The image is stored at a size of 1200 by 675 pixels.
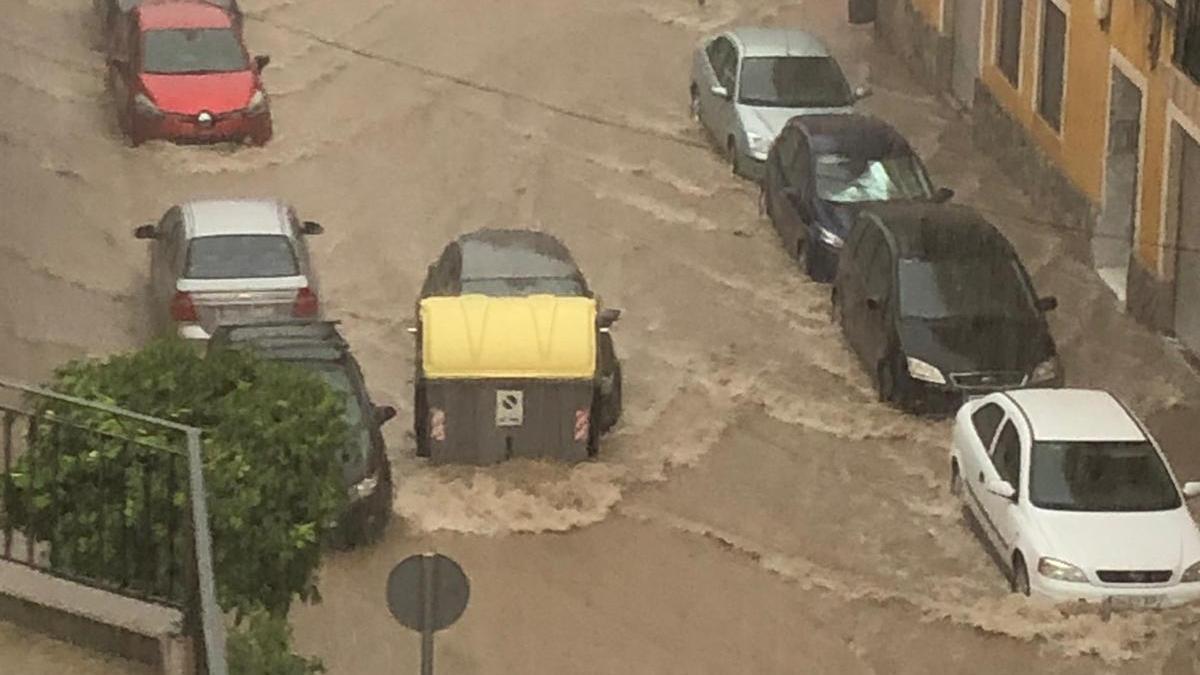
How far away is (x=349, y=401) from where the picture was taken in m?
17.8

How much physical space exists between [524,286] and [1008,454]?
176 inches

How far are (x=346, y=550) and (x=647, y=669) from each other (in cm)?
265

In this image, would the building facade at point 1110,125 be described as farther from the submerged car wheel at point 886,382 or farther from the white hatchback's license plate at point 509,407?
the white hatchback's license plate at point 509,407

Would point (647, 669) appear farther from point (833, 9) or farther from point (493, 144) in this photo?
point (833, 9)

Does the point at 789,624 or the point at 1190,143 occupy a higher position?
the point at 1190,143

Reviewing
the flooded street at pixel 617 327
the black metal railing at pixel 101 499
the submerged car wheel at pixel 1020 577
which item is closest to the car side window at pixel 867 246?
the flooded street at pixel 617 327

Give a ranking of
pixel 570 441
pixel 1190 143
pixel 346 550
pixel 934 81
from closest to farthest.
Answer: pixel 346 550
pixel 570 441
pixel 1190 143
pixel 934 81

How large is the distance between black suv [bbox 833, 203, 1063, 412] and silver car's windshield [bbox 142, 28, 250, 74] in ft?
29.3

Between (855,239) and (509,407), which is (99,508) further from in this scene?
(855,239)

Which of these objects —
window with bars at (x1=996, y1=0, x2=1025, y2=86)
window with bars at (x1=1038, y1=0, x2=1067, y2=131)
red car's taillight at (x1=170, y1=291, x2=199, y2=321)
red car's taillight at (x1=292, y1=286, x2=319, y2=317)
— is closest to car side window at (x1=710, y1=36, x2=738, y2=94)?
window with bars at (x1=996, y1=0, x2=1025, y2=86)

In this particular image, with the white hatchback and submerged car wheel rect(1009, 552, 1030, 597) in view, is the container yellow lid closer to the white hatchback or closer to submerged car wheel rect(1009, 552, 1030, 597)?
the white hatchback

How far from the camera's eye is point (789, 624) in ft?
56.2

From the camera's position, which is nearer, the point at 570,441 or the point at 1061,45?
the point at 570,441

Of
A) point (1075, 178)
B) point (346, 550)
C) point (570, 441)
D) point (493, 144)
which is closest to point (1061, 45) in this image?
point (1075, 178)
